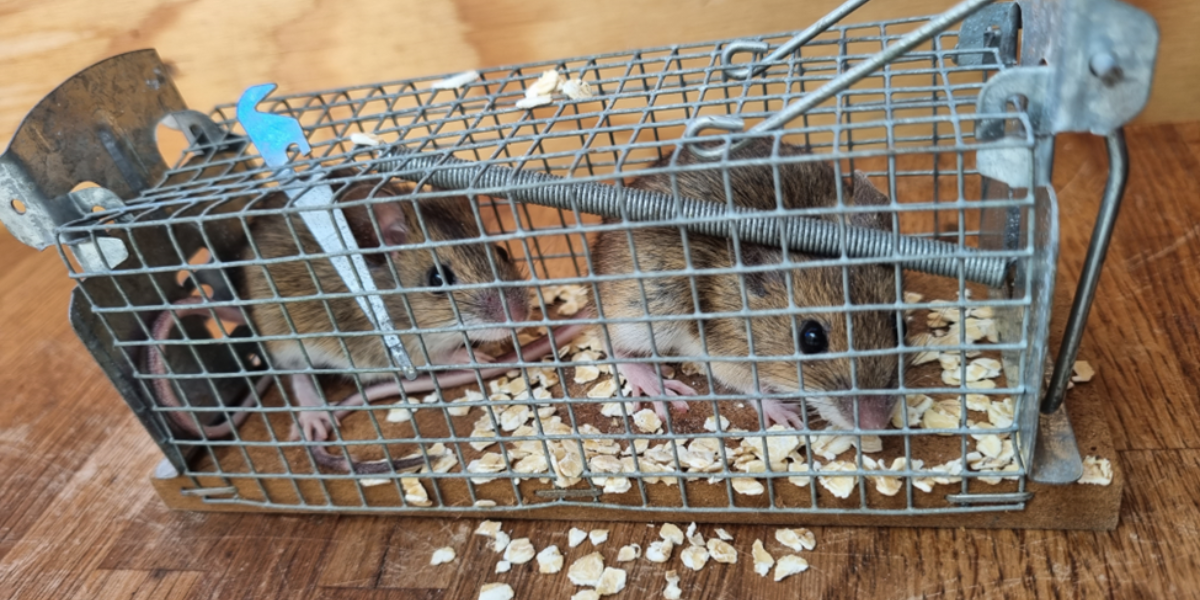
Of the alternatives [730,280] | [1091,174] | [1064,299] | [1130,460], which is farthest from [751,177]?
[1091,174]

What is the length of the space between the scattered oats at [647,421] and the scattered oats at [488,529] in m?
0.25

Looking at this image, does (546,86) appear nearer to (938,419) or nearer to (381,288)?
(381,288)

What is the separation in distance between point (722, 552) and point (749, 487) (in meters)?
0.09

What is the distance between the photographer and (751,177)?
1367 millimetres

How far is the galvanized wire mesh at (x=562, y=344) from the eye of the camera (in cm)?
100

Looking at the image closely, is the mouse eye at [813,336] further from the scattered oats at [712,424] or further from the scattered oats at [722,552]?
the scattered oats at [722,552]

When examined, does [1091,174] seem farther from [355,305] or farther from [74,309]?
[74,309]

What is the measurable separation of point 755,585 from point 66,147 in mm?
1099

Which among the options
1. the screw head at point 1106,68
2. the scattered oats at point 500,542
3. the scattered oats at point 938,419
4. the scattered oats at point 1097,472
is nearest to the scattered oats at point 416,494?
the scattered oats at point 500,542

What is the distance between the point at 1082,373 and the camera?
121 cm

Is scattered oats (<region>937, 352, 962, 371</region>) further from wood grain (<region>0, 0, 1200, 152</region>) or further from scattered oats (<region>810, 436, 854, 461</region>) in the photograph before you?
wood grain (<region>0, 0, 1200, 152</region>)

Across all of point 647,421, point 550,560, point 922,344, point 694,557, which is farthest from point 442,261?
point 922,344

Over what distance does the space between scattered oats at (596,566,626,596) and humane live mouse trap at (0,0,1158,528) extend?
0.10 metres

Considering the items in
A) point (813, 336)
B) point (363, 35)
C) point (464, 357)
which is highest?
point (363, 35)
